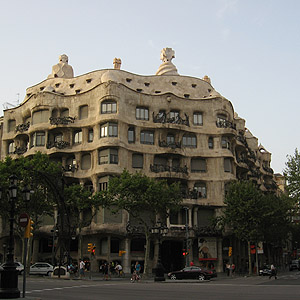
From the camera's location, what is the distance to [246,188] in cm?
4931

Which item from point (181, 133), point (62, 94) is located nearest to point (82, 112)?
point (62, 94)

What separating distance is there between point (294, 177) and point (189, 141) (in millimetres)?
14113

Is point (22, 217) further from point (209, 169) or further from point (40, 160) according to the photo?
point (209, 169)

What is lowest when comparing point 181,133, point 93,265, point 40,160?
point 93,265

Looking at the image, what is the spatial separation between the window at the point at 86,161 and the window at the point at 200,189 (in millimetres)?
13854

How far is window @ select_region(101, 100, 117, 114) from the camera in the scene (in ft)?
179

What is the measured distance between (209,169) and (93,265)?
19004mm

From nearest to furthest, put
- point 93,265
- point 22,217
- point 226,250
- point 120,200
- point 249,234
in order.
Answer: point 22,217 → point 120,200 → point 249,234 → point 93,265 → point 226,250

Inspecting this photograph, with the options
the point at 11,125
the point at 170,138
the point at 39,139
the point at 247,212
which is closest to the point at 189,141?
the point at 170,138

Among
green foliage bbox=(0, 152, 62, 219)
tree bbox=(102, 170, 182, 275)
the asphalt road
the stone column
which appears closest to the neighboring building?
the stone column

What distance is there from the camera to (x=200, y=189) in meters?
57.0

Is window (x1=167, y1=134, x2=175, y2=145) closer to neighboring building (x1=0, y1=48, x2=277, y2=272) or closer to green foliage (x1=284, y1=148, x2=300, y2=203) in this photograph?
neighboring building (x1=0, y1=48, x2=277, y2=272)

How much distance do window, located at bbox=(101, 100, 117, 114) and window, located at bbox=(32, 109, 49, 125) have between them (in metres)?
8.08

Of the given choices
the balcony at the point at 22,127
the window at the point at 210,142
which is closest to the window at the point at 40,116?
the balcony at the point at 22,127
